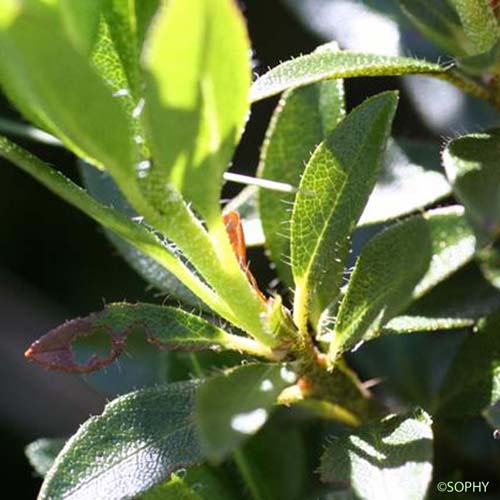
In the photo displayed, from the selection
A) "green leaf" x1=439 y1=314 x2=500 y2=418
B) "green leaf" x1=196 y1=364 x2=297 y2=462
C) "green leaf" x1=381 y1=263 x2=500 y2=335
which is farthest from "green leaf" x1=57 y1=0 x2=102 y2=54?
"green leaf" x1=439 y1=314 x2=500 y2=418

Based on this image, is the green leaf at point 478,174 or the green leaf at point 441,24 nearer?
the green leaf at point 478,174

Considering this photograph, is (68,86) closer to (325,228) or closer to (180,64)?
(180,64)

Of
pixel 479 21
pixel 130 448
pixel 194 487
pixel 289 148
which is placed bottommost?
pixel 194 487

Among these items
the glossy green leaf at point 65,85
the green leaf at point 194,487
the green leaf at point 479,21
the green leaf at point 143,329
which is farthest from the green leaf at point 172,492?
the green leaf at point 479,21

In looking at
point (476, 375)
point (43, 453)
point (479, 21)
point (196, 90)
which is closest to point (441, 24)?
point (479, 21)

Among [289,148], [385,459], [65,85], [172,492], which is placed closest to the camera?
[65,85]

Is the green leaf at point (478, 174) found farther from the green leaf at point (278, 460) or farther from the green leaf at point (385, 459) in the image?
the green leaf at point (278, 460)

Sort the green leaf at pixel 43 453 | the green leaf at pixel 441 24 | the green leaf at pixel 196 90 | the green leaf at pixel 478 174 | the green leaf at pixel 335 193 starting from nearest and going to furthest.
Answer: the green leaf at pixel 196 90, the green leaf at pixel 478 174, the green leaf at pixel 335 193, the green leaf at pixel 441 24, the green leaf at pixel 43 453

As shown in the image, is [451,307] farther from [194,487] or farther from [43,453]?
[43,453]
